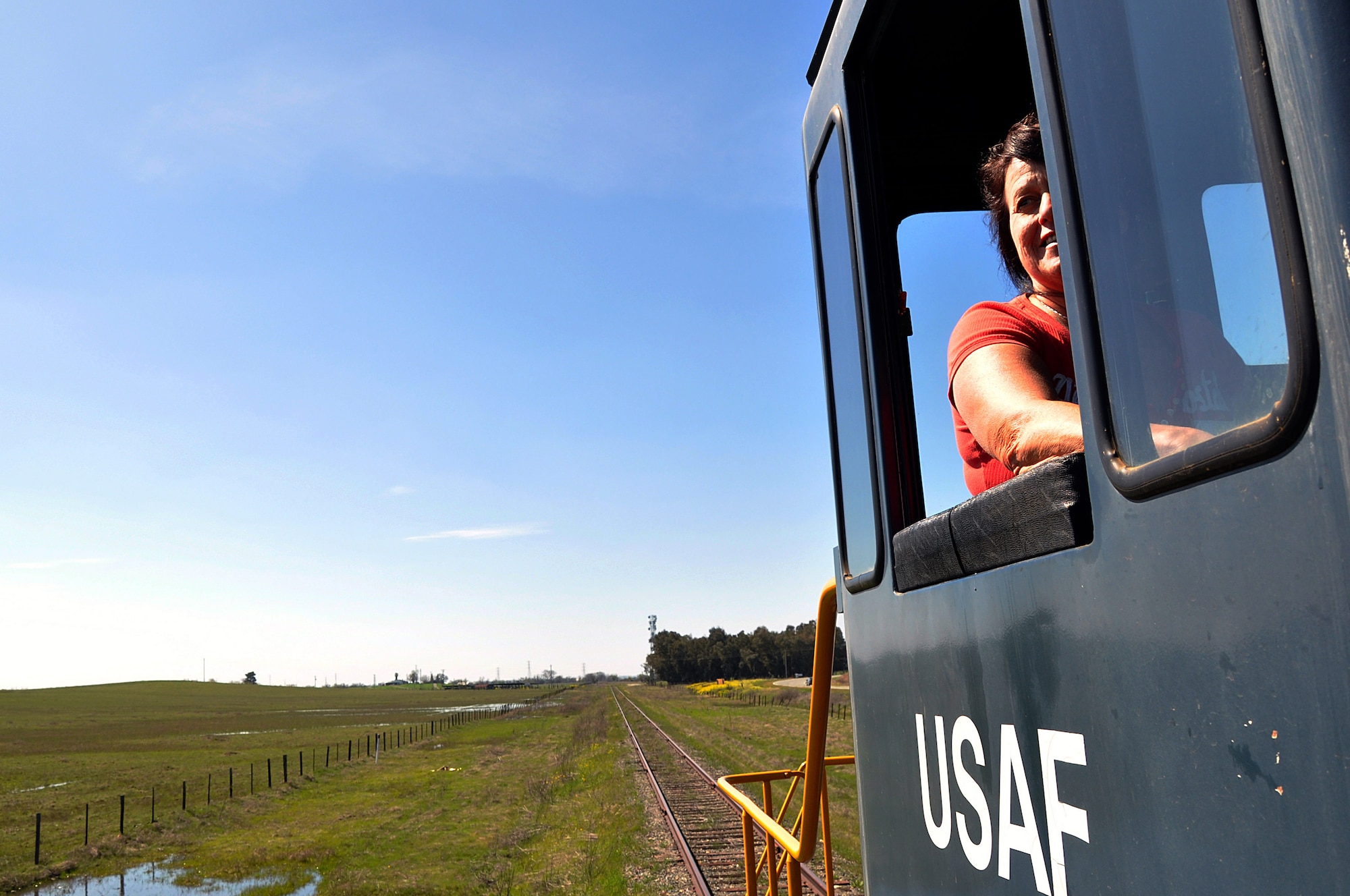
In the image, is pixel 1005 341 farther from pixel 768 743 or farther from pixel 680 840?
pixel 768 743

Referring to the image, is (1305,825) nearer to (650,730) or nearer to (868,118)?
(868,118)

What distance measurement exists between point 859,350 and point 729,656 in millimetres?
138372

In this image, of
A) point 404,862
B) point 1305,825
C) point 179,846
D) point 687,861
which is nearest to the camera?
point 1305,825

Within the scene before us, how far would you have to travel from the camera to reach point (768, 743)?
3384 cm

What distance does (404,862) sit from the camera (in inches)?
712

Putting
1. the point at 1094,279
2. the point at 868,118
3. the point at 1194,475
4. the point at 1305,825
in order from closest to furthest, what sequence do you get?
the point at 1305,825
the point at 1194,475
the point at 1094,279
the point at 868,118

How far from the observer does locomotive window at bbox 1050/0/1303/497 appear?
0.94m

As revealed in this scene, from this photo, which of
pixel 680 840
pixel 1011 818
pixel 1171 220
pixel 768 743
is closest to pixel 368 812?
pixel 680 840

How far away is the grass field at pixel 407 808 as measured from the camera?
53.8ft

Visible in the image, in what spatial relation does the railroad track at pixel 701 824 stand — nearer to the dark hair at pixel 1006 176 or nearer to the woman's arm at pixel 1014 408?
the dark hair at pixel 1006 176

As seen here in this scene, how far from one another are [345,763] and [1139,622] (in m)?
46.5

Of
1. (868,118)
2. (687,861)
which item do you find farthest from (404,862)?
(868,118)

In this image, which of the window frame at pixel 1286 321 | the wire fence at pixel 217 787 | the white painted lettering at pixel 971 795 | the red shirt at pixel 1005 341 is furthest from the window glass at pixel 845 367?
the wire fence at pixel 217 787

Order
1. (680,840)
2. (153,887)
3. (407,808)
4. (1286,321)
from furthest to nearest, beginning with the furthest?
(407,808), (153,887), (680,840), (1286,321)
